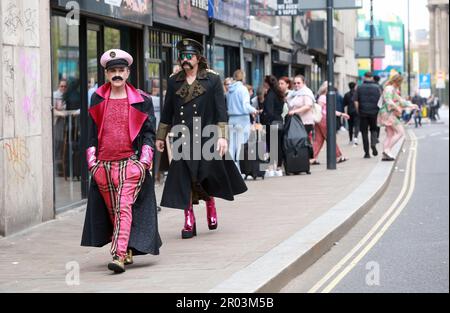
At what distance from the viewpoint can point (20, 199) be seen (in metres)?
11.8

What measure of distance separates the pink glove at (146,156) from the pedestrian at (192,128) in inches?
64.1

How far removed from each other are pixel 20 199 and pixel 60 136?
2376 mm

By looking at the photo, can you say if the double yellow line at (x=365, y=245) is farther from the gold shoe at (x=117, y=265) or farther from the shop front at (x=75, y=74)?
the shop front at (x=75, y=74)

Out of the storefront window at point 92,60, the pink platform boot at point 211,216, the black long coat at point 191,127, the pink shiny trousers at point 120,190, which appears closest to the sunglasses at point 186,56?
the black long coat at point 191,127

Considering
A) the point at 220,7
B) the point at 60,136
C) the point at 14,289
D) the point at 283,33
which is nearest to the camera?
the point at 14,289

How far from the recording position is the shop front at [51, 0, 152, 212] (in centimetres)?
1380

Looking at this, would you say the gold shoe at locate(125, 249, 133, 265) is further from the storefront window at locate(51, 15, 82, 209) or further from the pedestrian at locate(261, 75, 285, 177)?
the pedestrian at locate(261, 75, 285, 177)

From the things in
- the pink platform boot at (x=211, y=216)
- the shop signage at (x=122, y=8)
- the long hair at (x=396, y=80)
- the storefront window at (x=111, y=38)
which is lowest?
the pink platform boot at (x=211, y=216)

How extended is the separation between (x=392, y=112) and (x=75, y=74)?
9996 millimetres

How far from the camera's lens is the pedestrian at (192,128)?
1091cm

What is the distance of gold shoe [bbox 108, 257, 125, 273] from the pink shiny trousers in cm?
4
